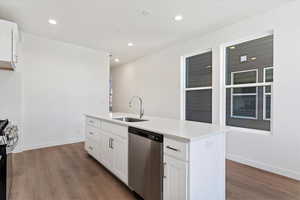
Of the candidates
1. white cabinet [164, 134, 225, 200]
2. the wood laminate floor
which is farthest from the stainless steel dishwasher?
the wood laminate floor

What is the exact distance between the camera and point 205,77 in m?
3.96

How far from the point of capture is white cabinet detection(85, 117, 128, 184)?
7.33 ft

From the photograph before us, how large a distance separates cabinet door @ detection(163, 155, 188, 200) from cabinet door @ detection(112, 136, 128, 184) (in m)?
0.74

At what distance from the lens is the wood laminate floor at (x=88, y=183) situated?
2061mm

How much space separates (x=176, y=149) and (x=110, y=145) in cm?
136

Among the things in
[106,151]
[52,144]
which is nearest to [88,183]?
[106,151]

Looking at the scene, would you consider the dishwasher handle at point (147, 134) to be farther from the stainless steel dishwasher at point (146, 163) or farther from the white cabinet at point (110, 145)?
the white cabinet at point (110, 145)

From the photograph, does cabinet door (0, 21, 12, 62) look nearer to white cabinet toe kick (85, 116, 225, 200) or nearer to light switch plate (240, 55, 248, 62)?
white cabinet toe kick (85, 116, 225, 200)

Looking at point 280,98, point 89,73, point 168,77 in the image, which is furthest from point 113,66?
point 280,98

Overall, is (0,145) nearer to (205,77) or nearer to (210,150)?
(210,150)

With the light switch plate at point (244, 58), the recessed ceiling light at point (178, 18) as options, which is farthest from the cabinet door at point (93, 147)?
the light switch plate at point (244, 58)

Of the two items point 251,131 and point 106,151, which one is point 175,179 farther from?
point 251,131

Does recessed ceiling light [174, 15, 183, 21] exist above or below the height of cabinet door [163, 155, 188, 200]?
above

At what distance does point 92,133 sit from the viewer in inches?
126
